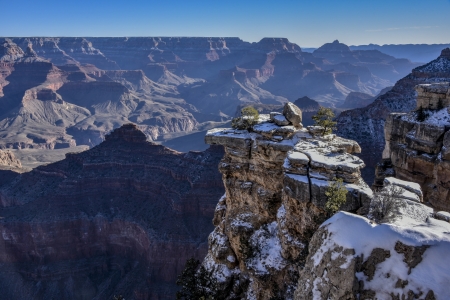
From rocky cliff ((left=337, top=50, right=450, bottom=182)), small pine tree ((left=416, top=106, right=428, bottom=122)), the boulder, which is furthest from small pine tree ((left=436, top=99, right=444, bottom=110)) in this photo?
rocky cliff ((left=337, top=50, right=450, bottom=182))

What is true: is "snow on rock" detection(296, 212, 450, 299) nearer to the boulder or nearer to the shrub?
the boulder

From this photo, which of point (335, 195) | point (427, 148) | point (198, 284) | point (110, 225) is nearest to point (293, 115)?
point (335, 195)

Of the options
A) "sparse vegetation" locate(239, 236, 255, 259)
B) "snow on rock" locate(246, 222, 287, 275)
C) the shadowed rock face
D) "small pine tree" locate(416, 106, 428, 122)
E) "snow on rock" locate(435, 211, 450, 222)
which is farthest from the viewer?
the shadowed rock face

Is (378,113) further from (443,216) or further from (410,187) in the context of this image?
(443,216)

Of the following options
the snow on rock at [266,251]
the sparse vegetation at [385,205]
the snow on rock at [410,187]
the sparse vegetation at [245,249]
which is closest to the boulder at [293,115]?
the snow on rock at [266,251]

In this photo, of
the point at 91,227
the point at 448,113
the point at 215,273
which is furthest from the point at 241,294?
the point at 91,227
